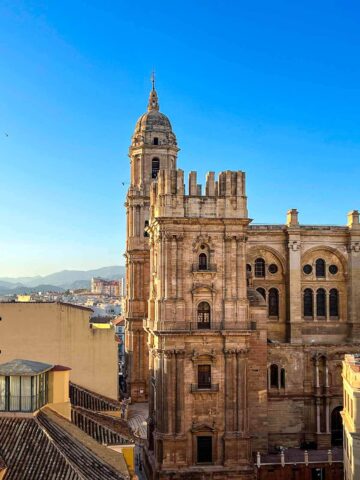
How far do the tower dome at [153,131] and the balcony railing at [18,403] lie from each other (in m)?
46.2

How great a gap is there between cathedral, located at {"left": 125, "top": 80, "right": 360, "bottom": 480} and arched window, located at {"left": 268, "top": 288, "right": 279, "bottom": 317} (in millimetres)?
95

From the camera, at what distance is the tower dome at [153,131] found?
69812 mm

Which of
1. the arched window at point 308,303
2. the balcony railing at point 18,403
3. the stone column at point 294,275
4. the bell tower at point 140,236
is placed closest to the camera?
the balcony railing at point 18,403

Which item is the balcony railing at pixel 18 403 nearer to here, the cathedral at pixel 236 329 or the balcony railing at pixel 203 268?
the cathedral at pixel 236 329

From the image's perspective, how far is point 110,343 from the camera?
39.2 metres

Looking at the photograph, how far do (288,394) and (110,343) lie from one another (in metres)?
20.8

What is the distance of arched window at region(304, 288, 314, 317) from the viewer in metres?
60.1

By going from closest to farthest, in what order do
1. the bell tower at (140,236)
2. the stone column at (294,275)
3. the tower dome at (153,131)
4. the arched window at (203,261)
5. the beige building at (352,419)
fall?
1. the beige building at (352,419)
2. the arched window at (203,261)
3. the stone column at (294,275)
4. the bell tower at (140,236)
5. the tower dome at (153,131)

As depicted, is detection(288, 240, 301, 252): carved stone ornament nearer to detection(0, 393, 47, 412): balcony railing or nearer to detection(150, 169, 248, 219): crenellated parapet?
detection(150, 169, 248, 219): crenellated parapet

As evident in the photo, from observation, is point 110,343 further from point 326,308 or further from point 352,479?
point 326,308

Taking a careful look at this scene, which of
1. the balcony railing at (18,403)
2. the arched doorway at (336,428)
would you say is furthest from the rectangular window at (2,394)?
the arched doorway at (336,428)

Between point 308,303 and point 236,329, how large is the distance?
58.9 feet

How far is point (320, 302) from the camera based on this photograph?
60.4 m

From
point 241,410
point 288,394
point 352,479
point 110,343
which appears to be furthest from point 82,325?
point 288,394
